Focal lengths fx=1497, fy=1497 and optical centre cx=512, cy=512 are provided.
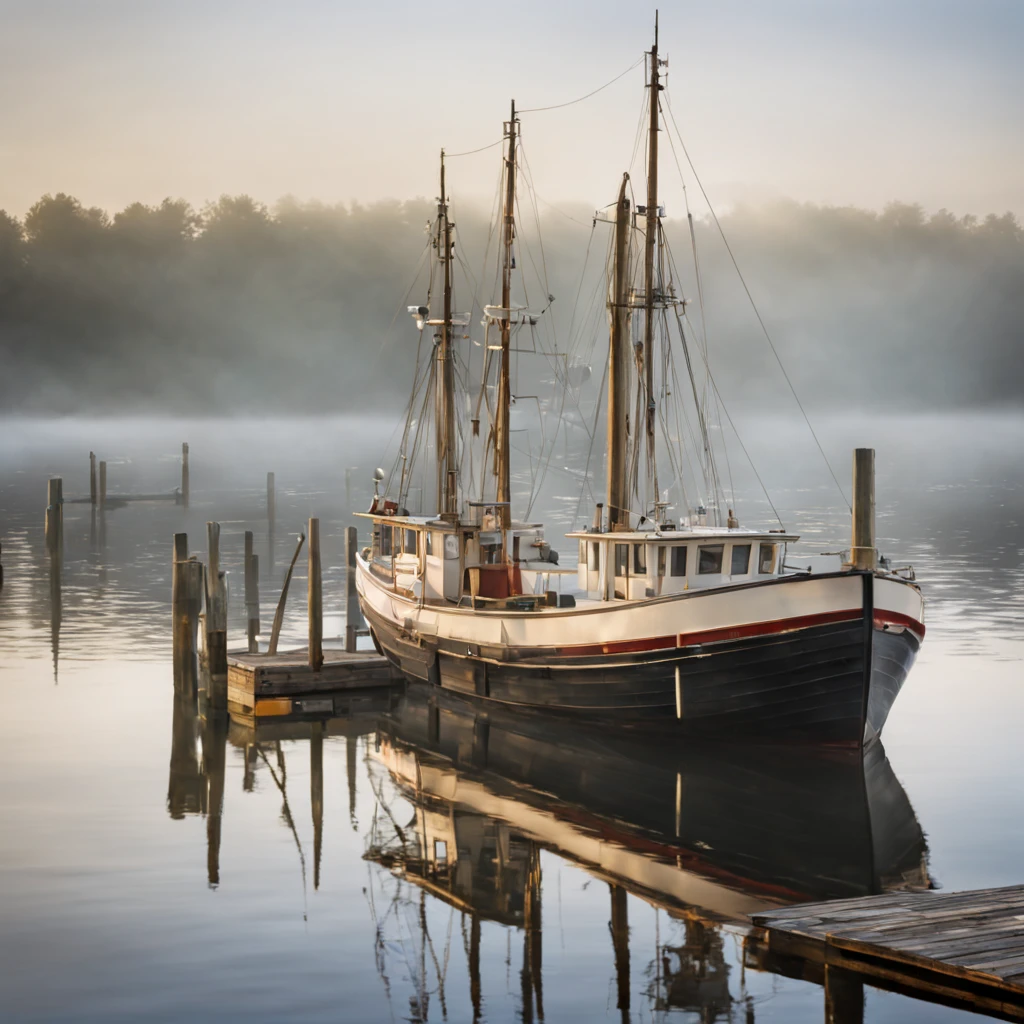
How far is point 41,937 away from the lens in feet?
58.0

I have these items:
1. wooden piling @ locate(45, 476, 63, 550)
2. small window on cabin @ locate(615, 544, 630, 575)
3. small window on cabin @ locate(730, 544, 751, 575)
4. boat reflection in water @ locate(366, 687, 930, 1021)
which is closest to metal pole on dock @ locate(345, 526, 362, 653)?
boat reflection in water @ locate(366, 687, 930, 1021)

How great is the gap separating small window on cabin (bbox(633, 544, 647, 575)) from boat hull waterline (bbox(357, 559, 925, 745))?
46.4 inches

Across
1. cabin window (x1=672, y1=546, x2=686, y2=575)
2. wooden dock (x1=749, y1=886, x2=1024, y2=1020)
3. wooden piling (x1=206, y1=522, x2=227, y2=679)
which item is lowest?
wooden dock (x1=749, y1=886, x2=1024, y2=1020)

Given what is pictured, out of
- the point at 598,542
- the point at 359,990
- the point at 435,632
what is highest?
the point at 598,542

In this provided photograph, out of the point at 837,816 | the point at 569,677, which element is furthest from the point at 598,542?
the point at 837,816

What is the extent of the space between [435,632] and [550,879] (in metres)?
12.4

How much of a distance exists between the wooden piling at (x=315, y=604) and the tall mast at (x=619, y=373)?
599cm

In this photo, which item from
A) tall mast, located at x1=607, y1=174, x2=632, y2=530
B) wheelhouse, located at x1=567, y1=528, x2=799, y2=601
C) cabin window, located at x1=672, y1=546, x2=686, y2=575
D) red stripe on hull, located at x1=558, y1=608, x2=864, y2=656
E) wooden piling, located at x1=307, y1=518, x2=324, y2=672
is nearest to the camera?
red stripe on hull, located at x1=558, y1=608, x2=864, y2=656

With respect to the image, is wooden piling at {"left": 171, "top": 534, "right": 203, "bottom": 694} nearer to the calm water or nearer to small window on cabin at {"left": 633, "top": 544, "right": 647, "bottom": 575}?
the calm water

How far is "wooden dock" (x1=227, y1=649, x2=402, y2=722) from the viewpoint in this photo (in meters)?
29.8

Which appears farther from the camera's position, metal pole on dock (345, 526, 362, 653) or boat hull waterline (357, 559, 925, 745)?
metal pole on dock (345, 526, 362, 653)

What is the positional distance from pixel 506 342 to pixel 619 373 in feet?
13.0

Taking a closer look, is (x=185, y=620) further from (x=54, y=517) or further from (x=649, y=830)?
(x=54, y=517)

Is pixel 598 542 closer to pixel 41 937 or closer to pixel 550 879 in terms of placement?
pixel 550 879
